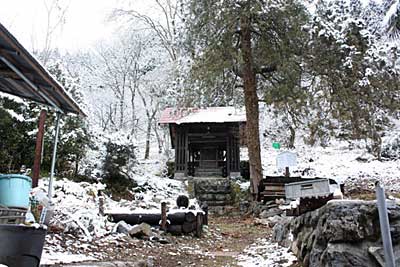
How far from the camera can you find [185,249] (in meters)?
7.00

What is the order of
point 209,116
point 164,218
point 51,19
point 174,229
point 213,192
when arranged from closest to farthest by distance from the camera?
point 164,218 < point 174,229 < point 213,192 < point 51,19 < point 209,116

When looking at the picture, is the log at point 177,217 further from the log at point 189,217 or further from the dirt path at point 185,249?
the dirt path at point 185,249

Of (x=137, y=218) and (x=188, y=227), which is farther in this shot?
(x=188, y=227)

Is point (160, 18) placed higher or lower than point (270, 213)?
higher

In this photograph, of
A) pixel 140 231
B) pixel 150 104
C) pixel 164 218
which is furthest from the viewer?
pixel 150 104

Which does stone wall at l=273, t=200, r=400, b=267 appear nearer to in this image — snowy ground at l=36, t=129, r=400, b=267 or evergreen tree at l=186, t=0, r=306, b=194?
snowy ground at l=36, t=129, r=400, b=267

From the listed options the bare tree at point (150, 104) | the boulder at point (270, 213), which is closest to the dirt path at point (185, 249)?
the boulder at point (270, 213)

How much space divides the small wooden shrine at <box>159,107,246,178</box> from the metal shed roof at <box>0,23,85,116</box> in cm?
1121

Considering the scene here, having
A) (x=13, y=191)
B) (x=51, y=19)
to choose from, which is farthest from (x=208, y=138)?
(x=13, y=191)

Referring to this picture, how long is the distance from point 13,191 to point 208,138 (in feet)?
46.0

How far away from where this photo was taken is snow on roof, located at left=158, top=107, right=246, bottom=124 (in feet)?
56.4

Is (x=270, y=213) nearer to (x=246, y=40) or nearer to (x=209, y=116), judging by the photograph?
(x=246, y=40)

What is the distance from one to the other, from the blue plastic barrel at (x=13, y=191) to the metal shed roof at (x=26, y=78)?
112cm

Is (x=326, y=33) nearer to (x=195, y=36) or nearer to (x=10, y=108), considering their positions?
(x=195, y=36)
